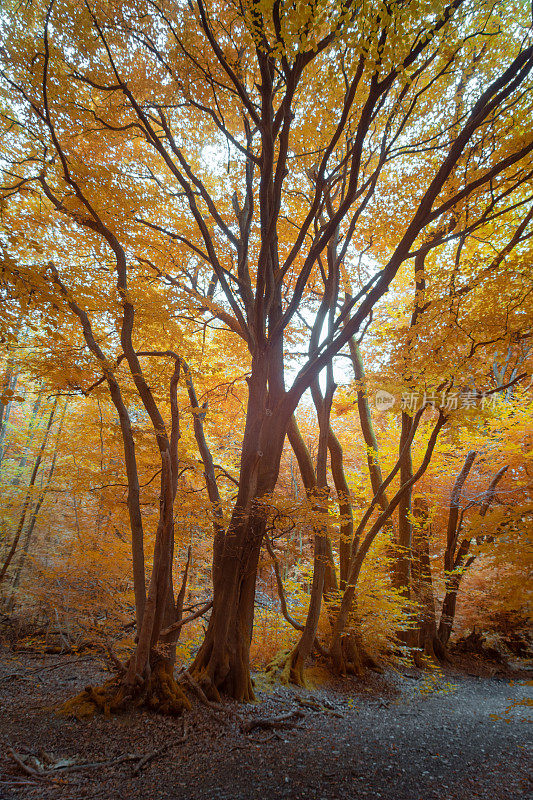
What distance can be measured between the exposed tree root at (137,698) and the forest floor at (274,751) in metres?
0.11

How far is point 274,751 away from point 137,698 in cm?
155

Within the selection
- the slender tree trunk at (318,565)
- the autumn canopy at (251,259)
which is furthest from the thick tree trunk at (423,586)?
the slender tree trunk at (318,565)

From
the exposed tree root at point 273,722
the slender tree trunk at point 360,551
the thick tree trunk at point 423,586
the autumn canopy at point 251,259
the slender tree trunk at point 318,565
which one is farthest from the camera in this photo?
the thick tree trunk at point 423,586

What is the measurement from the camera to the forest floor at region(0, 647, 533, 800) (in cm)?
274

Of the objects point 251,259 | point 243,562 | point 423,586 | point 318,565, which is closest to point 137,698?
point 243,562

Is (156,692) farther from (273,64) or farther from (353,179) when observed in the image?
(273,64)

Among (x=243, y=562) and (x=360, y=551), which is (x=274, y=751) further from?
(x=360, y=551)

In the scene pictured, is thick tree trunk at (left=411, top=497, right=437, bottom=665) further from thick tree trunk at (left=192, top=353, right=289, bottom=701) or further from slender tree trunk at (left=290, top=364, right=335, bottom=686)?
thick tree trunk at (left=192, top=353, right=289, bottom=701)

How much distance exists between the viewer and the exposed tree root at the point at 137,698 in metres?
3.86

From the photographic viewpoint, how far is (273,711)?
14.2 ft

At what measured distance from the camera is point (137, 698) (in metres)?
3.99

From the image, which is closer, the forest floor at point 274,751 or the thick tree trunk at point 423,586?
the forest floor at point 274,751

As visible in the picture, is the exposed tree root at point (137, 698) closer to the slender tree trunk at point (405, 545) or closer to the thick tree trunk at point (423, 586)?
the slender tree trunk at point (405, 545)

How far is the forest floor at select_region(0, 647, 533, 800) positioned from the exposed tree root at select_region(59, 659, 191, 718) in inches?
4.3
